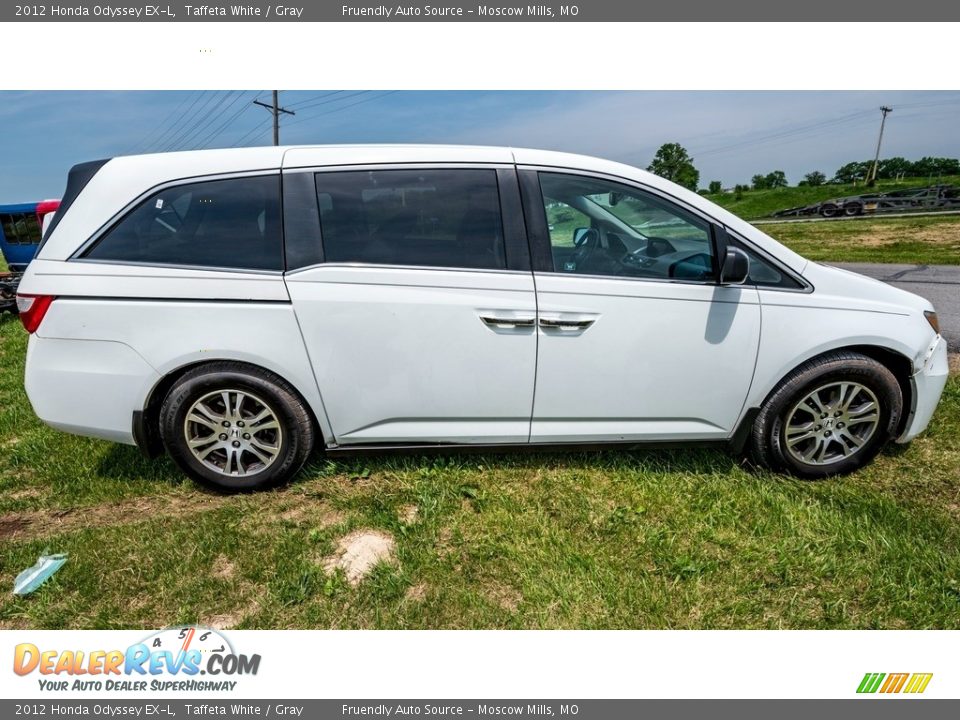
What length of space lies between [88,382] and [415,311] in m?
1.74

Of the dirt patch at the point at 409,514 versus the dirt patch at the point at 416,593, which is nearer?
the dirt patch at the point at 416,593

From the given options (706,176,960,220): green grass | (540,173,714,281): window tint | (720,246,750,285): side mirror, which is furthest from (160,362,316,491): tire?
(706,176,960,220): green grass

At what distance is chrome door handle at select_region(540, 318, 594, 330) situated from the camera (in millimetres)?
2818

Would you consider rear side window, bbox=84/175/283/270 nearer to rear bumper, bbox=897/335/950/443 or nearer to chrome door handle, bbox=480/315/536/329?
chrome door handle, bbox=480/315/536/329

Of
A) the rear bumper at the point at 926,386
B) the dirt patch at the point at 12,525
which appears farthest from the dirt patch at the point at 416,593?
the rear bumper at the point at 926,386

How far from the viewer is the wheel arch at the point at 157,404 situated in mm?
2914

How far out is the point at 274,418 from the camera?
3020 mm

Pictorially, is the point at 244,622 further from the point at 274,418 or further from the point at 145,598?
the point at 274,418

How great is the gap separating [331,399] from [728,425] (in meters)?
2.19

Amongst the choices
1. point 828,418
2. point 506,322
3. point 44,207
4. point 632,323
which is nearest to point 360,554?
point 506,322

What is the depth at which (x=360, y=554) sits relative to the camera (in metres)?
2.69

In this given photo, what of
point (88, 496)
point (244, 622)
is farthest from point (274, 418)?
point (88, 496)

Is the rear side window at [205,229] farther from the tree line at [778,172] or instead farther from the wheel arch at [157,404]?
the tree line at [778,172]

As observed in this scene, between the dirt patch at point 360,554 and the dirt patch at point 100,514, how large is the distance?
80 cm
